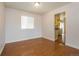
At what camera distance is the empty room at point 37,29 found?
3092 mm

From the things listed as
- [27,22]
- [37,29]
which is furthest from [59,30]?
[27,22]

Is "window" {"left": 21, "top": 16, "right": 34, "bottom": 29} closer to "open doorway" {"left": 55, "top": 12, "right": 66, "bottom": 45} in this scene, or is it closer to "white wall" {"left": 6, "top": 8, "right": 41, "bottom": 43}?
"white wall" {"left": 6, "top": 8, "right": 41, "bottom": 43}

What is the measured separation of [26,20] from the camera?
16.9 feet

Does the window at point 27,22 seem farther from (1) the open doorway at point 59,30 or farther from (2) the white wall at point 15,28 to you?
(1) the open doorway at point 59,30

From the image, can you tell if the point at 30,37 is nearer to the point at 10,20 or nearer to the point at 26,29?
the point at 26,29

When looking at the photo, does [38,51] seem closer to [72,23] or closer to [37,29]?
[72,23]

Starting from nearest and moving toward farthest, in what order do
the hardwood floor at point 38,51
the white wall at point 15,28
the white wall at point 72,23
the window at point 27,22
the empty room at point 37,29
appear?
the hardwood floor at point 38,51
the empty room at point 37,29
the white wall at point 72,23
the white wall at point 15,28
the window at point 27,22

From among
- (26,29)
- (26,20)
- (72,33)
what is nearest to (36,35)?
(26,29)

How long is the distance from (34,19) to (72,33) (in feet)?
9.75

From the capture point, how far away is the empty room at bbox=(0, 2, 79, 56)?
309 centimetres

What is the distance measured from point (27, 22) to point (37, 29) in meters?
1.06

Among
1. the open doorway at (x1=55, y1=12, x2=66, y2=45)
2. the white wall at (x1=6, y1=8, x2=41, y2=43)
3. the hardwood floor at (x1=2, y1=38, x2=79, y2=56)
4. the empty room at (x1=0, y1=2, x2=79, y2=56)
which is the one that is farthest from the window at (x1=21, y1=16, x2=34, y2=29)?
the hardwood floor at (x1=2, y1=38, x2=79, y2=56)

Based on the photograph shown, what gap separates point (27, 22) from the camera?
5.14 meters

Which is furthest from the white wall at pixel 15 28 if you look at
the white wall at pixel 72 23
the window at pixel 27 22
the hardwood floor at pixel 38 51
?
the white wall at pixel 72 23
